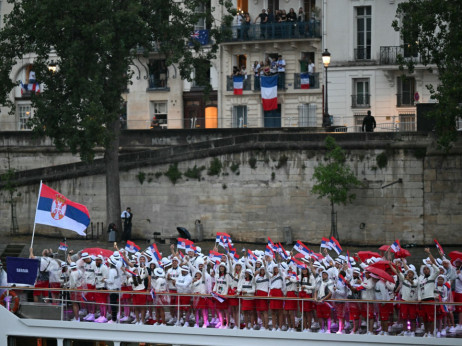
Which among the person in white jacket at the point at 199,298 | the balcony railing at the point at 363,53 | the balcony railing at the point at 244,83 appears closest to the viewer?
the person in white jacket at the point at 199,298

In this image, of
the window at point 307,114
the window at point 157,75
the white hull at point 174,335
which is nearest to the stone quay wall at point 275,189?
the window at point 307,114

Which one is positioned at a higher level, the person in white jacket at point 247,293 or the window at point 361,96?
the window at point 361,96

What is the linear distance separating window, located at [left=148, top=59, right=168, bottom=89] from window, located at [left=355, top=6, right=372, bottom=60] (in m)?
10.9

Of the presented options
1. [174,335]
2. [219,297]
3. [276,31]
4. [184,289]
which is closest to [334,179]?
[276,31]

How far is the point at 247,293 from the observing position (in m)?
21.5

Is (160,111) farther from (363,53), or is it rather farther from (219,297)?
(219,297)

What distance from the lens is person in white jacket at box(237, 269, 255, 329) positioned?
838 inches

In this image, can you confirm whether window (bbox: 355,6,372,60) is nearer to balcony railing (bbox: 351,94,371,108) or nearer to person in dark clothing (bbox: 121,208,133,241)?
balcony railing (bbox: 351,94,371,108)

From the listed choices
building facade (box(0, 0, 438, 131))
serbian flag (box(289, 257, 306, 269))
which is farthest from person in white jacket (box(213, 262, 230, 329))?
building facade (box(0, 0, 438, 131))

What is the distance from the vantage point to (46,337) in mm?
21297

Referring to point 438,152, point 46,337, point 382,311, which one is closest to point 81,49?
point 438,152

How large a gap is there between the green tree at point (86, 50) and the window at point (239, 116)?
1146cm

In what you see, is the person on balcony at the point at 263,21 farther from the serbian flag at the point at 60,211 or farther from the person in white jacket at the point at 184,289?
the person in white jacket at the point at 184,289

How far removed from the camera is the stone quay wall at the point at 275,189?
1470 inches
